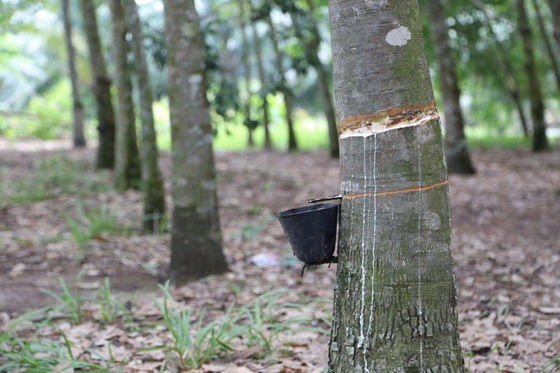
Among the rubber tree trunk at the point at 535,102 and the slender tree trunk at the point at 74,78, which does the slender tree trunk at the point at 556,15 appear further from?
the slender tree trunk at the point at 74,78

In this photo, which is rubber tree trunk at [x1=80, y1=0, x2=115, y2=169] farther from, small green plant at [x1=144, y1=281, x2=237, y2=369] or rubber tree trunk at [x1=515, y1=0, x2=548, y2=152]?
rubber tree trunk at [x1=515, y1=0, x2=548, y2=152]

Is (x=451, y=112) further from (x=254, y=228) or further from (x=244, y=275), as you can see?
(x=244, y=275)

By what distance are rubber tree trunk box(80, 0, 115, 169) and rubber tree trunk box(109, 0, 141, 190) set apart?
175 cm

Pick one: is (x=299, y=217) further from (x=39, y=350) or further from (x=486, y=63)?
(x=486, y=63)

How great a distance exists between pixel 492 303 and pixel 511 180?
6722mm

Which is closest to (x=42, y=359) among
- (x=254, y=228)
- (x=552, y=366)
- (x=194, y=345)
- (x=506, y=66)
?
(x=194, y=345)

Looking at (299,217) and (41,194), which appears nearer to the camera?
(299,217)

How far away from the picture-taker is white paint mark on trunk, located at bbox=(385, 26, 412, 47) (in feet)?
8.16

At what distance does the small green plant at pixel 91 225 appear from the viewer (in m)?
6.68

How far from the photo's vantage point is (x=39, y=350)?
12.3 feet

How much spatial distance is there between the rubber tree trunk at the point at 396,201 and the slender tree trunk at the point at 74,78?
12634mm

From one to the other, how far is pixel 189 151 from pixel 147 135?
7.03ft

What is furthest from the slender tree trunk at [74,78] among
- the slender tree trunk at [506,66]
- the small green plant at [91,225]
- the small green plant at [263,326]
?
the small green plant at [263,326]

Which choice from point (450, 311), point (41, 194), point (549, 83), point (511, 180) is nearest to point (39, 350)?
point (450, 311)
